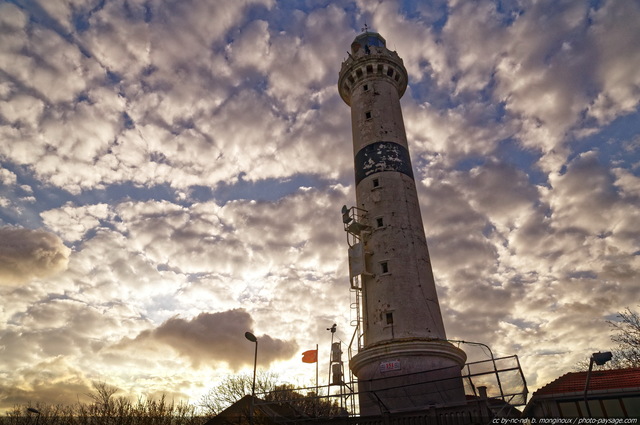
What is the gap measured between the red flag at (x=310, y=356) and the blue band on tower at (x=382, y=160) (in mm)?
14462

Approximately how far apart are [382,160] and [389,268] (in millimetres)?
8769

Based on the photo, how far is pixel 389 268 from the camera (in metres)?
26.6

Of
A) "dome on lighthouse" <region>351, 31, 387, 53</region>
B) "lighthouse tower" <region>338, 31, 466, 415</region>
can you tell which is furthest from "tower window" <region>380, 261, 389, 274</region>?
"dome on lighthouse" <region>351, 31, 387, 53</region>

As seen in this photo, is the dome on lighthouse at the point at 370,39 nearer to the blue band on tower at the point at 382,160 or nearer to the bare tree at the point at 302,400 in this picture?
the blue band on tower at the point at 382,160

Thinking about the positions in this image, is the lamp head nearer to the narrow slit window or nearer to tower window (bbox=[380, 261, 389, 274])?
the narrow slit window

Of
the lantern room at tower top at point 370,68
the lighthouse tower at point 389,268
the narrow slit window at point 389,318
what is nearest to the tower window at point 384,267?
the lighthouse tower at point 389,268

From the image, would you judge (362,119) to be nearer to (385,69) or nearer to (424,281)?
(385,69)

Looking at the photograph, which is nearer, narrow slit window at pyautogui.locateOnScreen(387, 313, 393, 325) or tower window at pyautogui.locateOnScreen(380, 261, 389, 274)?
narrow slit window at pyautogui.locateOnScreen(387, 313, 393, 325)

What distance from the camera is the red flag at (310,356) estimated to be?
33094 millimetres

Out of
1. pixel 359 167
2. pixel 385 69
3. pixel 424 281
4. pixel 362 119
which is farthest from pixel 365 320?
pixel 385 69

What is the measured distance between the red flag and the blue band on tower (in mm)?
14462

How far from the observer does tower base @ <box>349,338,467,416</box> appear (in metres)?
21.0

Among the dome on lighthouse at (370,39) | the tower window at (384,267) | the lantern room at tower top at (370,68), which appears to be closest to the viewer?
the tower window at (384,267)

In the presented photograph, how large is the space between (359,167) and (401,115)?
22.2 ft
